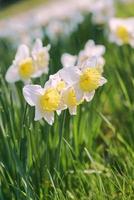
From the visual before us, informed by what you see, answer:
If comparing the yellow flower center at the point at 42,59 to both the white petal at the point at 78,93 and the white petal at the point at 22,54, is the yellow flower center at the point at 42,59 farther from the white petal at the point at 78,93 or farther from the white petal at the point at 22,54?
the white petal at the point at 78,93

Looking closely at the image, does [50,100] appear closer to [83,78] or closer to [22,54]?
[83,78]

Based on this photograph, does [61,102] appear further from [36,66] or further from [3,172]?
[36,66]

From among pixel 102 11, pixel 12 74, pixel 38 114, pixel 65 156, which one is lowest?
pixel 65 156

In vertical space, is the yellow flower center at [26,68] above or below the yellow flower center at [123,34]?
below

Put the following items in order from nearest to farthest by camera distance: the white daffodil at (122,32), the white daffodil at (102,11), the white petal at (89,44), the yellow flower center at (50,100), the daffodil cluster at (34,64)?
1. the yellow flower center at (50,100)
2. the daffodil cluster at (34,64)
3. the white petal at (89,44)
4. the white daffodil at (122,32)
5. the white daffodil at (102,11)

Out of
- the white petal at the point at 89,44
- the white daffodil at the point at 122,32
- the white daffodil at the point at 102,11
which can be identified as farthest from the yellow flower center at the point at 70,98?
the white daffodil at the point at 102,11

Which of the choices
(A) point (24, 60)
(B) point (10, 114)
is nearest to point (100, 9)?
(A) point (24, 60)

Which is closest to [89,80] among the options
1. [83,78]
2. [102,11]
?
[83,78]
